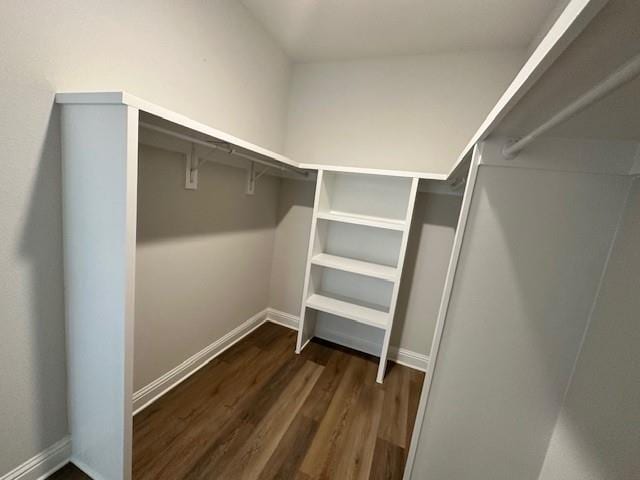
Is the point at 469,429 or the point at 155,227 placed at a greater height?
the point at 155,227

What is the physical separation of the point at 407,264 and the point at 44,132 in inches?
86.8

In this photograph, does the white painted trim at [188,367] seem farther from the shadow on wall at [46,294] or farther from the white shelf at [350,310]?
the white shelf at [350,310]

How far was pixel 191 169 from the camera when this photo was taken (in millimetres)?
1509

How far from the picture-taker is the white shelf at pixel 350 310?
2.02 metres

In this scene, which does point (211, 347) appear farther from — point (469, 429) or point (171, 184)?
point (469, 429)

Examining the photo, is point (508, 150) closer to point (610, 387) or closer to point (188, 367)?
point (610, 387)

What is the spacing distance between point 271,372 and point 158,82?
196 centimetres

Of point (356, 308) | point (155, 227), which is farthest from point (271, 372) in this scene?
point (155, 227)

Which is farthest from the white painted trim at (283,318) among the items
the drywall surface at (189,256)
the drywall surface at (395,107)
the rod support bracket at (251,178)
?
the drywall surface at (395,107)

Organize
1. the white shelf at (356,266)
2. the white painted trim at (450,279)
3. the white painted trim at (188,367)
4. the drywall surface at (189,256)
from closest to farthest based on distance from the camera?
the white painted trim at (450,279)
the drywall surface at (189,256)
the white painted trim at (188,367)
the white shelf at (356,266)

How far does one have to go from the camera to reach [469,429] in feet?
3.36

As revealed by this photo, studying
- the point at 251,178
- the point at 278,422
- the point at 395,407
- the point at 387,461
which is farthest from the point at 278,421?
the point at 251,178

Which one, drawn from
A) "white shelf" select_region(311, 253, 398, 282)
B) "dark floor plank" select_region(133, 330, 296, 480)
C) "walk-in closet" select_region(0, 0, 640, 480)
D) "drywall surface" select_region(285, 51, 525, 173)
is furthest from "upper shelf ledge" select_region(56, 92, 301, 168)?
Answer: "dark floor plank" select_region(133, 330, 296, 480)

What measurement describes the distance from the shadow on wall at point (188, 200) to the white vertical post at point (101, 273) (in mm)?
323
